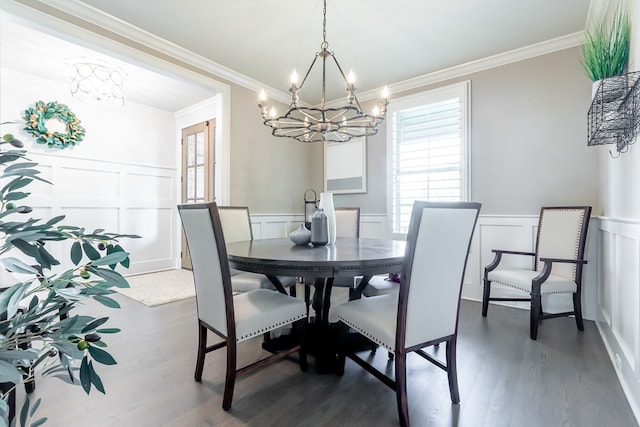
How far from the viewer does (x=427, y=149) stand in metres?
3.67

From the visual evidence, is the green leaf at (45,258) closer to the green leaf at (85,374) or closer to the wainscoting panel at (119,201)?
the green leaf at (85,374)

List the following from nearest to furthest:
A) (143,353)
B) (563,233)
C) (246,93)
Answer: (143,353), (563,233), (246,93)

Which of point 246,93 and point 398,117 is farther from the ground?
point 246,93

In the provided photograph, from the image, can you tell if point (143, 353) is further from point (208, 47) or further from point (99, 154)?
point (99, 154)

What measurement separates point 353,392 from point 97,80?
420 centimetres

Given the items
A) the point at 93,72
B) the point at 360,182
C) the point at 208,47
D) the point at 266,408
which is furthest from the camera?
the point at 360,182

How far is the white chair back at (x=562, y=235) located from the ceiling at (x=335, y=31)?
1.64m

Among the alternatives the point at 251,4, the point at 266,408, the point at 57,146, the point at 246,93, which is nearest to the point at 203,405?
the point at 266,408

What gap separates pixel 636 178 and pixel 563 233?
1.23 metres

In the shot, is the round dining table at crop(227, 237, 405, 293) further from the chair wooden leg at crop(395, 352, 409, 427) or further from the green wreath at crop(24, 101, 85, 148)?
the green wreath at crop(24, 101, 85, 148)

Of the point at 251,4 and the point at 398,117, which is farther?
the point at 398,117

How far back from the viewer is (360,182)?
13.9ft

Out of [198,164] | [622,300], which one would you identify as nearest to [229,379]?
[622,300]

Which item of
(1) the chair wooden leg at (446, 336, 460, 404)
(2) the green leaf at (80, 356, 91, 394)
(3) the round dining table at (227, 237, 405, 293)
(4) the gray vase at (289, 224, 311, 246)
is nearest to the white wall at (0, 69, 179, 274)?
(4) the gray vase at (289, 224, 311, 246)
